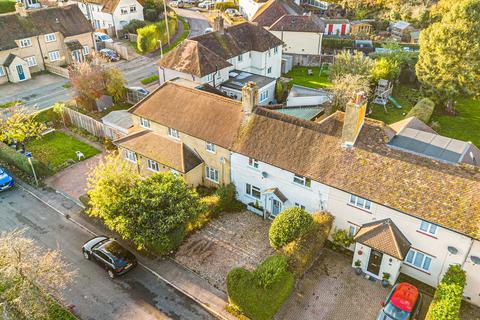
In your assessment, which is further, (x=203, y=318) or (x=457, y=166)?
(x=457, y=166)

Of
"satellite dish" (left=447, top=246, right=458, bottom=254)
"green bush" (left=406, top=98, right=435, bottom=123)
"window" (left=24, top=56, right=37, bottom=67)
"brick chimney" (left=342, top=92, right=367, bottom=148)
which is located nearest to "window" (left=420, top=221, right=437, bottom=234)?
"satellite dish" (left=447, top=246, right=458, bottom=254)

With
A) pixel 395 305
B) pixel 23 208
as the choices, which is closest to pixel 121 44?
pixel 23 208

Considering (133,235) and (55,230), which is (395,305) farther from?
(55,230)

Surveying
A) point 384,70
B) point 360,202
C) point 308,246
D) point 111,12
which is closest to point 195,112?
point 308,246

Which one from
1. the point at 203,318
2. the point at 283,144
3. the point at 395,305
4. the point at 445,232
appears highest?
the point at 283,144

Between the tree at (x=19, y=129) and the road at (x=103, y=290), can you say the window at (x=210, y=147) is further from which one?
the tree at (x=19, y=129)

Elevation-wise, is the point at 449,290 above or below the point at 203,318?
above

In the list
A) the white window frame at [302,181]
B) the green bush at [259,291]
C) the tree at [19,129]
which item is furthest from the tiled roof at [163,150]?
the green bush at [259,291]
